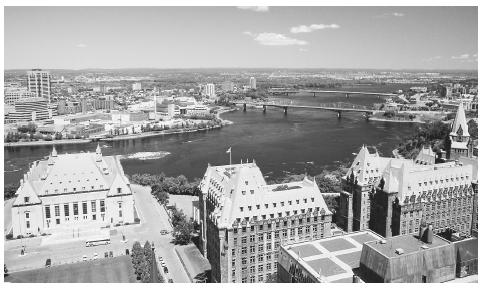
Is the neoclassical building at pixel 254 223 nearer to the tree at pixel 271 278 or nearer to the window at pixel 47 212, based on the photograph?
the tree at pixel 271 278

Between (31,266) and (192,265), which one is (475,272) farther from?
(31,266)

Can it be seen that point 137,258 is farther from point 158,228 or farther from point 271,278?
point 158,228

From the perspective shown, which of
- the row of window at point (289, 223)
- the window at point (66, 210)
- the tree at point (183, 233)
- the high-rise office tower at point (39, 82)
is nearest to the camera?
the row of window at point (289, 223)

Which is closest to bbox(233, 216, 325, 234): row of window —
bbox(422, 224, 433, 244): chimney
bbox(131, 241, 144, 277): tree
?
→ bbox(131, 241, 144, 277): tree

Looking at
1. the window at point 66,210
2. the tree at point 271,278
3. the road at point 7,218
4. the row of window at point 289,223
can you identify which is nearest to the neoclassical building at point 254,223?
the row of window at point 289,223

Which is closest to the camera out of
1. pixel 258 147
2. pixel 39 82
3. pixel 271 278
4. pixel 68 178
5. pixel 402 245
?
pixel 402 245

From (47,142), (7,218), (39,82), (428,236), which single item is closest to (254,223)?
(428,236)
